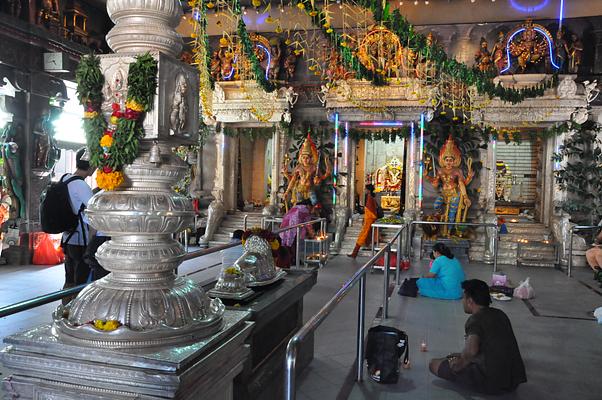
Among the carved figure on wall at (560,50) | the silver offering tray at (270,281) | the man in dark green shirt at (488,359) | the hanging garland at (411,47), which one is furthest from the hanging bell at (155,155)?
the carved figure on wall at (560,50)

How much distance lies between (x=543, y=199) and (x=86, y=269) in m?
11.9

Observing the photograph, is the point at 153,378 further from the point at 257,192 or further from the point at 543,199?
the point at 257,192

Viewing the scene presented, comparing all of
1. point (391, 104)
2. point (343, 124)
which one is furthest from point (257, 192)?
point (391, 104)

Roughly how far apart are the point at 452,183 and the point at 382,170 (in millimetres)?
5105

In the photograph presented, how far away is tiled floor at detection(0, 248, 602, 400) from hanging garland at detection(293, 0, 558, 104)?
12.6ft

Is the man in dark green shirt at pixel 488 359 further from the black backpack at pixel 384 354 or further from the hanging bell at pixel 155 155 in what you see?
the hanging bell at pixel 155 155

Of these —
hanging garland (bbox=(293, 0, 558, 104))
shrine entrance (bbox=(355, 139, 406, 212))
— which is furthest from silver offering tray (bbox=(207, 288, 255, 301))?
shrine entrance (bbox=(355, 139, 406, 212))

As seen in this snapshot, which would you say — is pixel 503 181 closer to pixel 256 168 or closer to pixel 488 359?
pixel 256 168

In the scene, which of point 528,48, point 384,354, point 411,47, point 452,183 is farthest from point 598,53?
point 384,354

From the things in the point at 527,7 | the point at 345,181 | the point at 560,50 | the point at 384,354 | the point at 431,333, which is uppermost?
the point at 527,7

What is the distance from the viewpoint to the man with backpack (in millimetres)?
4703

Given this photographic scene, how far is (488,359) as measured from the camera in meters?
3.99

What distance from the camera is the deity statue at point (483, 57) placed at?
13.2m

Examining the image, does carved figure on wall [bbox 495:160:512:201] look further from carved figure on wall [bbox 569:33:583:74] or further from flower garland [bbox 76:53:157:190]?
flower garland [bbox 76:53:157:190]
